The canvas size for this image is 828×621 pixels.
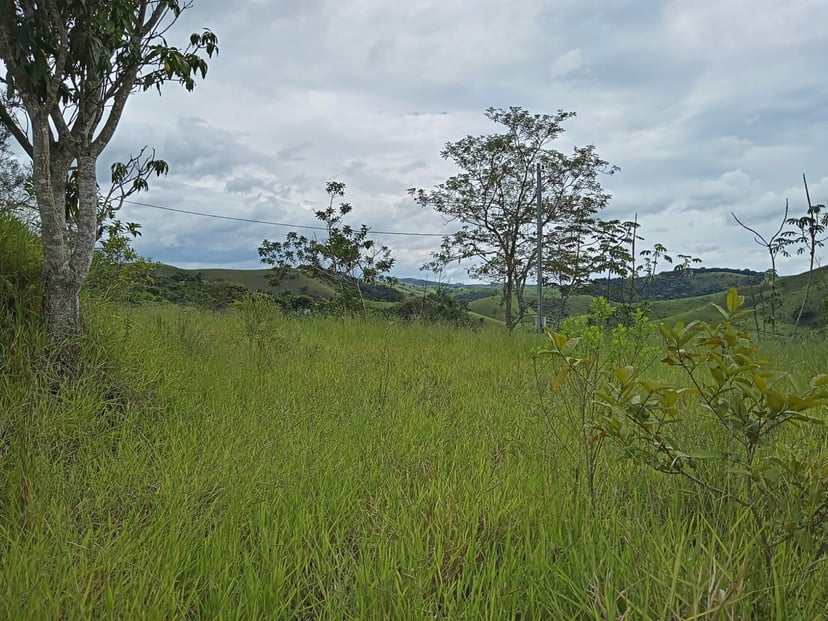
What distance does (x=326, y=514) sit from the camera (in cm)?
230

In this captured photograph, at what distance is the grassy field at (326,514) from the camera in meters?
1.62

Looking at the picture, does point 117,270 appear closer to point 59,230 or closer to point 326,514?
point 59,230

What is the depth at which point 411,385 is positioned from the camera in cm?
491

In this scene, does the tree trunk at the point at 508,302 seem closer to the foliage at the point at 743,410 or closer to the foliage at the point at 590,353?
the foliage at the point at 590,353

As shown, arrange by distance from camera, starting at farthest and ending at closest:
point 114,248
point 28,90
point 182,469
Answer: point 114,248 → point 28,90 → point 182,469

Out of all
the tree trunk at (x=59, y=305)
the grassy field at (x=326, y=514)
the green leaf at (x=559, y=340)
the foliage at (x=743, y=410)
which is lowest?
the grassy field at (x=326, y=514)

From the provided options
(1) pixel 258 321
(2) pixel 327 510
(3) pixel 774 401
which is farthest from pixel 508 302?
(3) pixel 774 401

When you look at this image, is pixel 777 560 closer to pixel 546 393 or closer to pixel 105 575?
pixel 105 575

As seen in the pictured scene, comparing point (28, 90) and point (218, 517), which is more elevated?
point (28, 90)

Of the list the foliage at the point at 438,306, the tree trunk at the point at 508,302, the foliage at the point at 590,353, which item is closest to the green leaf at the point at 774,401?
the foliage at the point at 590,353

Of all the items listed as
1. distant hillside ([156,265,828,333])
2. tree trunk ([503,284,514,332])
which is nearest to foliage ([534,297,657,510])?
distant hillside ([156,265,828,333])

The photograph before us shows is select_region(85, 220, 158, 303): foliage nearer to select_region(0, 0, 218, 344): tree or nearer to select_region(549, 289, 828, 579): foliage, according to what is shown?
select_region(0, 0, 218, 344): tree

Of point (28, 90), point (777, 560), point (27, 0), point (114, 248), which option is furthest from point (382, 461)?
point (114, 248)

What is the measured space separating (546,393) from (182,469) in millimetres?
3105
